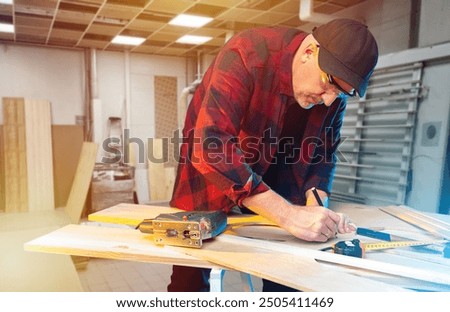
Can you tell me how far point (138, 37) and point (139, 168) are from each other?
2115 mm

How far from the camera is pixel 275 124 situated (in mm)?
1152

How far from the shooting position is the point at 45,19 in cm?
430

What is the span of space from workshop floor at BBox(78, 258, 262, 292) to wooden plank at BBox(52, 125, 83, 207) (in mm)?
2402

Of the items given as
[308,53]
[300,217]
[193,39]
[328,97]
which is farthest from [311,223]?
[193,39]

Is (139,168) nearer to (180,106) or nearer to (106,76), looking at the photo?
(180,106)

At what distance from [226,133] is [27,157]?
448 cm

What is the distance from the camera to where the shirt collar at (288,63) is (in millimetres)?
1077

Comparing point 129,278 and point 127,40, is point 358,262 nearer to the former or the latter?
point 129,278

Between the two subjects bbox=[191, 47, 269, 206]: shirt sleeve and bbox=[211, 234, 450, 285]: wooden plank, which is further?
bbox=[191, 47, 269, 206]: shirt sleeve

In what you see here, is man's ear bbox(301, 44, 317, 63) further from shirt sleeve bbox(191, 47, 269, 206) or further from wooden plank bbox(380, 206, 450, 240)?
wooden plank bbox(380, 206, 450, 240)

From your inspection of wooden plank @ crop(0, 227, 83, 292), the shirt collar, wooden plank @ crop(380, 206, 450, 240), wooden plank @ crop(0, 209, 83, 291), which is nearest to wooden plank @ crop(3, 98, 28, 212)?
wooden plank @ crop(0, 209, 83, 291)

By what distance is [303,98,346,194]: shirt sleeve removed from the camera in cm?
134

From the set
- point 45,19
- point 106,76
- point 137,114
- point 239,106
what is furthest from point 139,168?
point 239,106

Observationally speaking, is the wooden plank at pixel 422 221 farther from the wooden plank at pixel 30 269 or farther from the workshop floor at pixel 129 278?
the wooden plank at pixel 30 269
